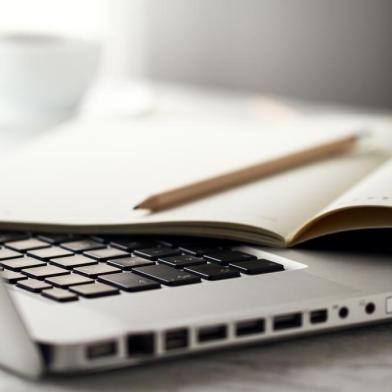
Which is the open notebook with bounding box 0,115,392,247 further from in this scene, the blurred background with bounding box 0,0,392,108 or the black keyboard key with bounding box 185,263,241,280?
the blurred background with bounding box 0,0,392,108

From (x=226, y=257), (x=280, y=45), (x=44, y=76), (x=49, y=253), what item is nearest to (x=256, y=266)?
(x=226, y=257)

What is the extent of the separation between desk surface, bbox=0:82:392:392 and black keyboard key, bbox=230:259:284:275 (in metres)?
0.06

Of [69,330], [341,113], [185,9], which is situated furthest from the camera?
[185,9]

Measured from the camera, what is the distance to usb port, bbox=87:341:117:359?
0.48m

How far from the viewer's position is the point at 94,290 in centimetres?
55

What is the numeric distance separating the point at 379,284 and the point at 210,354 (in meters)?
0.11

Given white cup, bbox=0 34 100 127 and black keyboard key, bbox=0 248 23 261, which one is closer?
black keyboard key, bbox=0 248 23 261

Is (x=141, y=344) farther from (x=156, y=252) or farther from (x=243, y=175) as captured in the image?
(x=243, y=175)

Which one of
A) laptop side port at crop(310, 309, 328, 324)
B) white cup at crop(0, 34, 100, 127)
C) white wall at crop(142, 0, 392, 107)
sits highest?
white wall at crop(142, 0, 392, 107)

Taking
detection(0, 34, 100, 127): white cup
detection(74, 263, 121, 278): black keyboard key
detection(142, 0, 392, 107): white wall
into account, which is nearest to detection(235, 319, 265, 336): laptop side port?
detection(74, 263, 121, 278): black keyboard key

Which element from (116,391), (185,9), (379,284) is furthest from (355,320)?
(185,9)

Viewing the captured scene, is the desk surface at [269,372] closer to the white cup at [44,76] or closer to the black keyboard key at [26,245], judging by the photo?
the black keyboard key at [26,245]

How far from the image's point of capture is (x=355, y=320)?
554mm

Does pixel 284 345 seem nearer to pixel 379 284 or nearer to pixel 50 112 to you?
pixel 379 284
